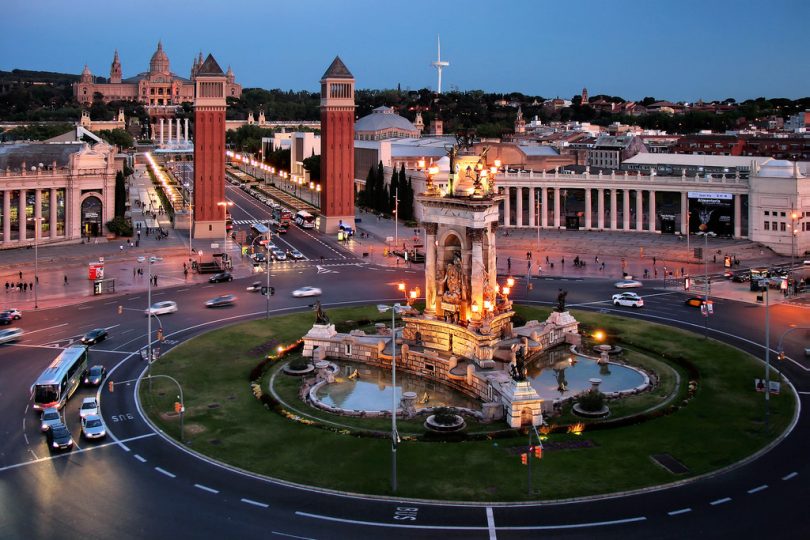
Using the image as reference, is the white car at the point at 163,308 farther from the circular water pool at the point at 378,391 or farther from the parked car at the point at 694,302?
the parked car at the point at 694,302

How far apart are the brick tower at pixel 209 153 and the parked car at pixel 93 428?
85.8 m

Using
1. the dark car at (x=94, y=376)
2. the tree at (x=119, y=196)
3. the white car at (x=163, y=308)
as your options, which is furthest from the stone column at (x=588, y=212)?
the dark car at (x=94, y=376)

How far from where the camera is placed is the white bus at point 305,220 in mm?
148087

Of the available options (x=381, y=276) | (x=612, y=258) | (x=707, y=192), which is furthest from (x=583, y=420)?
(x=707, y=192)

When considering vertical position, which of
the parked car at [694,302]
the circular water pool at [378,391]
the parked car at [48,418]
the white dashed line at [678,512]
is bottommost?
the white dashed line at [678,512]

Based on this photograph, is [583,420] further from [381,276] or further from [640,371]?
[381,276]

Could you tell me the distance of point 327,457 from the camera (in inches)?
1788

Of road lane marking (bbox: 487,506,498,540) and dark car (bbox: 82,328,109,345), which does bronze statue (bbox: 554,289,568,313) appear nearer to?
road lane marking (bbox: 487,506,498,540)

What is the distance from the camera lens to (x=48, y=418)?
162 feet

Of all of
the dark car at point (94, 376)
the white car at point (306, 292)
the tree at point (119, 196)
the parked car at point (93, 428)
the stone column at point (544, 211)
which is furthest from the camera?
the stone column at point (544, 211)

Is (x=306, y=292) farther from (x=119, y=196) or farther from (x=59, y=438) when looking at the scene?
(x=119, y=196)

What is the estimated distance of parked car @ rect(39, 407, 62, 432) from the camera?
48.0m

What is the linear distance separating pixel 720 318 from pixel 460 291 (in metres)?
27.6

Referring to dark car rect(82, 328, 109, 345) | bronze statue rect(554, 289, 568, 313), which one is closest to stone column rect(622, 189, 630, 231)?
bronze statue rect(554, 289, 568, 313)
